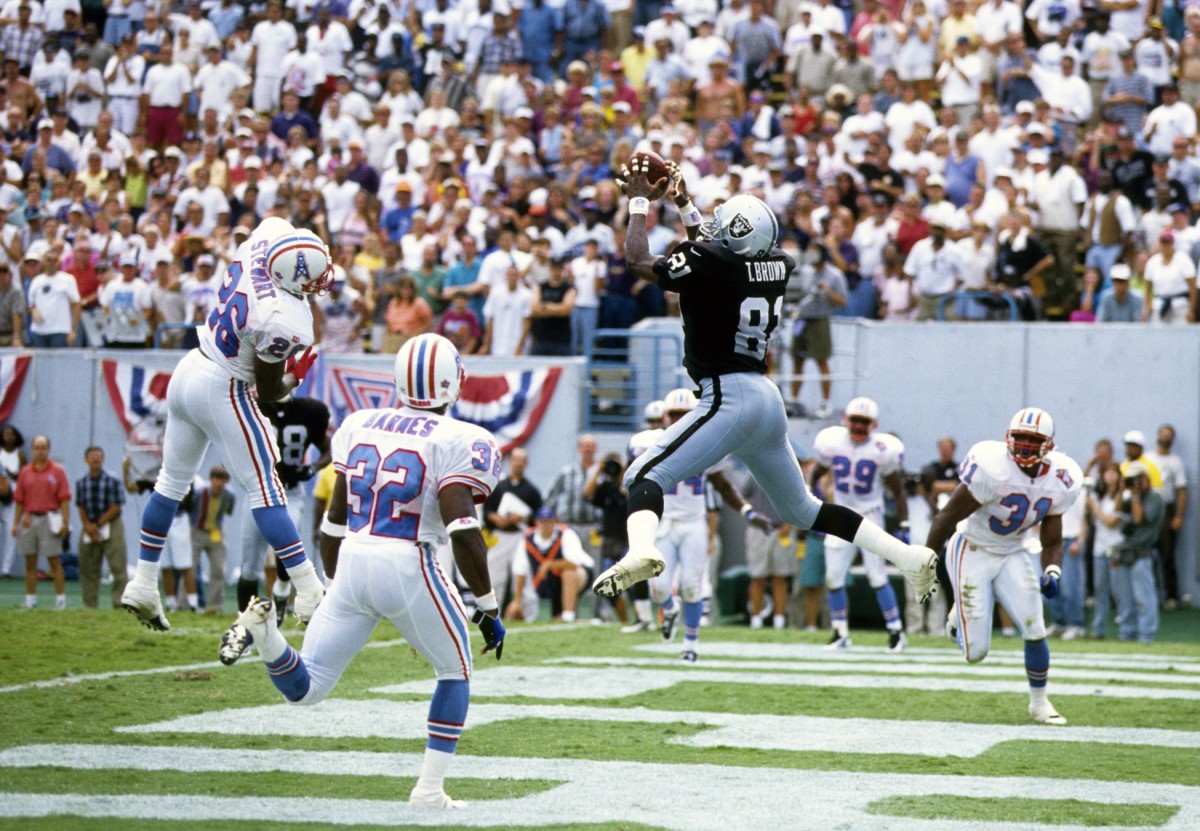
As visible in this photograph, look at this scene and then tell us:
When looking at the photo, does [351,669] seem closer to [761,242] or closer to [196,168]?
[761,242]

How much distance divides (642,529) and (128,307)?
14.9 metres

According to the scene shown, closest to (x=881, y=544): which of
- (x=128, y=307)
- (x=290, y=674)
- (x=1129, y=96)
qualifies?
(x=290, y=674)

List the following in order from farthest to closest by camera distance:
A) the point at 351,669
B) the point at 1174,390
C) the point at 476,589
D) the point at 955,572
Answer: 1. the point at 1174,390
2. the point at 351,669
3. the point at 955,572
4. the point at 476,589

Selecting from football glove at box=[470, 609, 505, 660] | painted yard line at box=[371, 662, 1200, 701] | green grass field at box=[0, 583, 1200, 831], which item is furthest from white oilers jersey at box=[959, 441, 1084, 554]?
football glove at box=[470, 609, 505, 660]

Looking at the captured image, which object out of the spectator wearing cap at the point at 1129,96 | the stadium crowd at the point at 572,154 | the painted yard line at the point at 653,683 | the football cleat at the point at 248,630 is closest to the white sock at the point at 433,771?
the football cleat at the point at 248,630

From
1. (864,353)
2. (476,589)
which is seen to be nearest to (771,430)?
(476,589)

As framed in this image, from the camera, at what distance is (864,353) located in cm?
1898

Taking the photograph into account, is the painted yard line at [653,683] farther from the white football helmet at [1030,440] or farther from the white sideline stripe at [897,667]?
the white football helmet at [1030,440]

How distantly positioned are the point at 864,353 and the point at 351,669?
932 centimetres

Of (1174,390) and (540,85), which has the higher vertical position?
(540,85)

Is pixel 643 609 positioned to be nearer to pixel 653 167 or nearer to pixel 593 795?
pixel 653 167

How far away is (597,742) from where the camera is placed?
8383mm

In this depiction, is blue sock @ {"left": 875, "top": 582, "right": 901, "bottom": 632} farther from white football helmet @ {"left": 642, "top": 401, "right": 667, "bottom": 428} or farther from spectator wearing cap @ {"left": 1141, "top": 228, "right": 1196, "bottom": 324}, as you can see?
spectator wearing cap @ {"left": 1141, "top": 228, "right": 1196, "bottom": 324}

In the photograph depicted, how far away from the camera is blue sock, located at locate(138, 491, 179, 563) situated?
8867 mm
